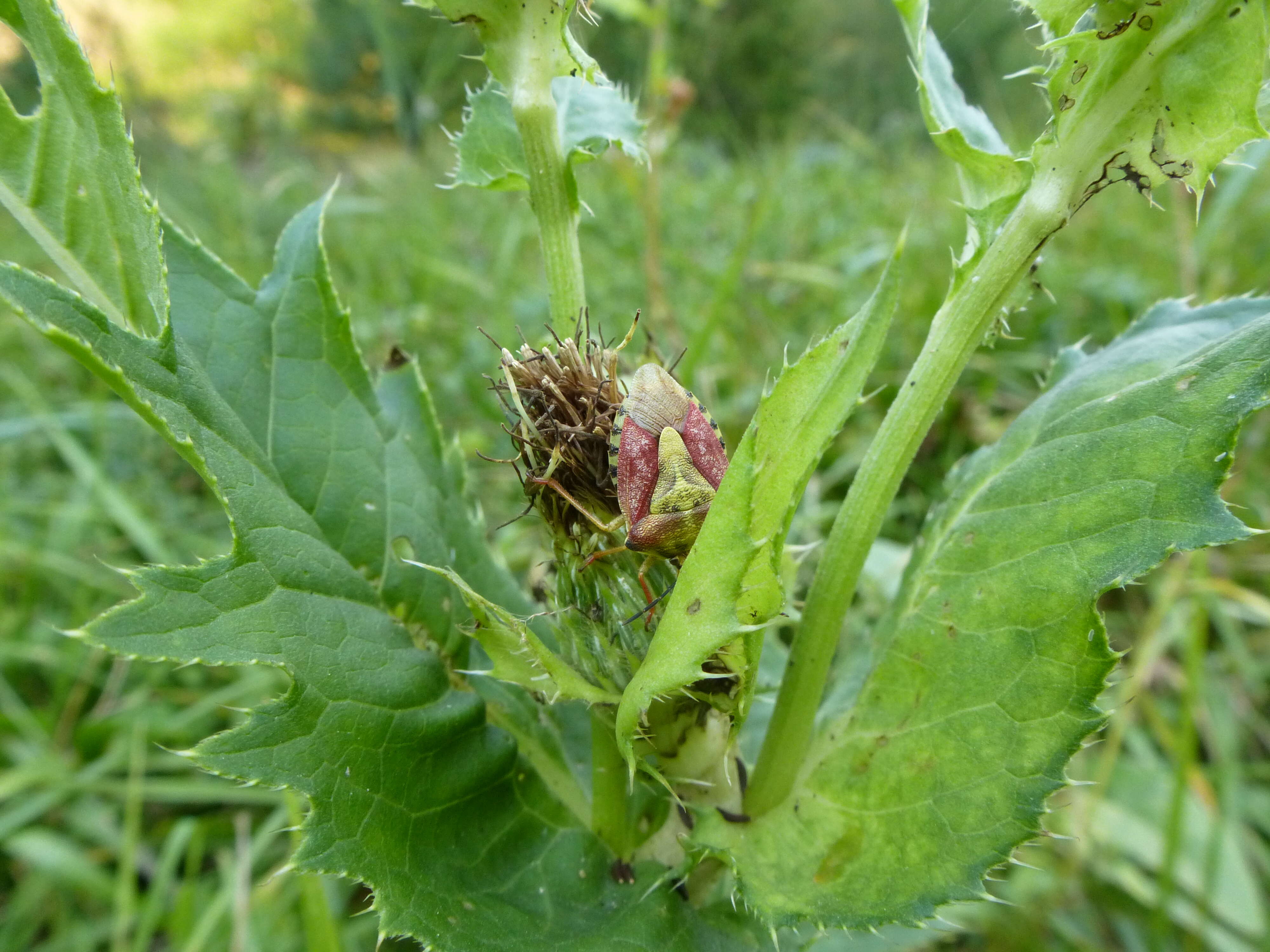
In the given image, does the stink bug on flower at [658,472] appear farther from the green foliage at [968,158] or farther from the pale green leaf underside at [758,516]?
the green foliage at [968,158]

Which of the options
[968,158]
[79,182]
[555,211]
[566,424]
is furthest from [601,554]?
[79,182]

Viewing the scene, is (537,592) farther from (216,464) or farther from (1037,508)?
(1037,508)

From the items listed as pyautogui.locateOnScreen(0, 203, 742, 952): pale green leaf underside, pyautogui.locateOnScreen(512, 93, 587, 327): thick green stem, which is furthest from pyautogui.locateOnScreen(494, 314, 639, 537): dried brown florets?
pyautogui.locateOnScreen(0, 203, 742, 952): pale green leaf underside

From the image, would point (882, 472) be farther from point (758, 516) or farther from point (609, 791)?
point (609, 791)

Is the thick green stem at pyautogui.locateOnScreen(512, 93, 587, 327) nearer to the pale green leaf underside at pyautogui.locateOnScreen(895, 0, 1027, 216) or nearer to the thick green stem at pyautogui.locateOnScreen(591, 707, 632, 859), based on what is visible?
the pale green leaf underside at pyautogui.locateOnScreen(895, 0, 1027, 216)

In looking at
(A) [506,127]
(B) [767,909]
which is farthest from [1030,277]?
(B) [767,909]
